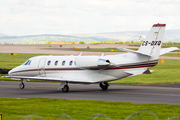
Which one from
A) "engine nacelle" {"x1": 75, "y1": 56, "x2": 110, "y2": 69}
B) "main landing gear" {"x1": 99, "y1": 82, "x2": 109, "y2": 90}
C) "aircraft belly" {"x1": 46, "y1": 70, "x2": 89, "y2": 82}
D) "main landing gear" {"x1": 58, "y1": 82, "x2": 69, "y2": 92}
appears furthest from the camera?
"main landing gear" {"x1": 99, "y1": 82, "x2": 109, "y2": 90}

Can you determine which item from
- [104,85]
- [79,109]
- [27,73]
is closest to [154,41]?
[104,85]

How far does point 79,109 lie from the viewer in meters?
17.8

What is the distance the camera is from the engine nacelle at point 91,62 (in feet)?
87.6

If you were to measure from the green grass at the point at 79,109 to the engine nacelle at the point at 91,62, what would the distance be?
647 cm

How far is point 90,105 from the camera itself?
761 inches

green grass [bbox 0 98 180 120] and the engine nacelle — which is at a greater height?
the engine nacelle

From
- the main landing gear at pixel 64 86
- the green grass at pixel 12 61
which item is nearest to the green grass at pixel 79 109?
the main landing gear at pixel 64 86

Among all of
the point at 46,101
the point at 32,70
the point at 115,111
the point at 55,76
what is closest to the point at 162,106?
the point at 115,111

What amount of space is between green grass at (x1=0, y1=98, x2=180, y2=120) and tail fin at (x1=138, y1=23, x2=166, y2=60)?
316 inches

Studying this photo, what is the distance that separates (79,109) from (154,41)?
11425mm

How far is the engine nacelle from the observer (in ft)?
87.6

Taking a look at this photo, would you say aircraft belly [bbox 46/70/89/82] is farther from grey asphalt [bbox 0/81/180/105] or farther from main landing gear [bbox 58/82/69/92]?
grey asphalt [bbox 0/81/180/105]

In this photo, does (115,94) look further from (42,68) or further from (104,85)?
(42,68)

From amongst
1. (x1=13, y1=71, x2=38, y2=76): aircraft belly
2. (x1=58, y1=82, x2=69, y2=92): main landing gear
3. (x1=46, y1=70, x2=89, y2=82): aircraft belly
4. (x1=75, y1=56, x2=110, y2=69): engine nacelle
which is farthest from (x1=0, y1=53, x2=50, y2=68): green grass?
(x1=75, y1=56, x2=110, y2=69): engine nacelle
